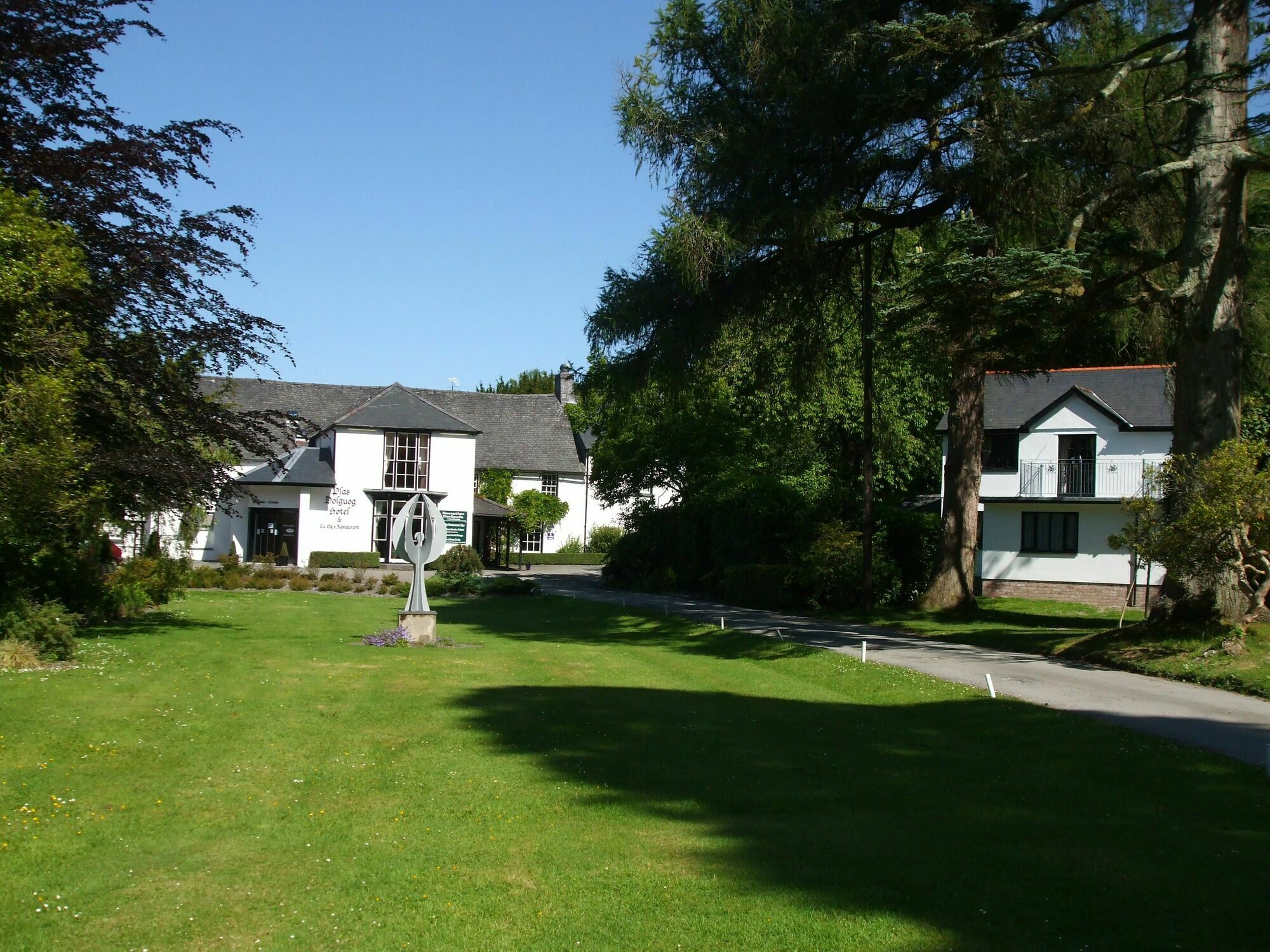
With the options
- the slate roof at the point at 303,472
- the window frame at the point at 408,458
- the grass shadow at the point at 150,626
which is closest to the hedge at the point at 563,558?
the window frame at the point at 408,458

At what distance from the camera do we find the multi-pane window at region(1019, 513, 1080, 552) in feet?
124

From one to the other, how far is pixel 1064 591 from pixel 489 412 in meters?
36.5

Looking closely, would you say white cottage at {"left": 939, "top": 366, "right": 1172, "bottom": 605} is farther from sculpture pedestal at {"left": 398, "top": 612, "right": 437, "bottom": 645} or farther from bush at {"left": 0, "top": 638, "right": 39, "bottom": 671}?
bush at {"left": 0, "top": 638, "right": 39, "bottom": 671}

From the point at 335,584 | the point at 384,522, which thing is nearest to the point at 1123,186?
the point at 335,584

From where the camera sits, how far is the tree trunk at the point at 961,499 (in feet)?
81.9

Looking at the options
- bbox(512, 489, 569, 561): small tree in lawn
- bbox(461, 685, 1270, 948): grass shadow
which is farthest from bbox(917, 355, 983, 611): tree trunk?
bbox(512, 489, 569, 561): small tree in lawn

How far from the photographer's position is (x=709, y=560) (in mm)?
38000

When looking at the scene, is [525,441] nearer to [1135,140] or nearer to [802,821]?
[1135,140]

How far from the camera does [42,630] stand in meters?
15.2

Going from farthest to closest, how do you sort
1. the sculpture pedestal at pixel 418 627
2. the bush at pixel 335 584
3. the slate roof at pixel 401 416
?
1. the slate roof at pixel 401 416
2. the bush at pixel 335 584
3. the sculpture pedestal at pixel 418 627

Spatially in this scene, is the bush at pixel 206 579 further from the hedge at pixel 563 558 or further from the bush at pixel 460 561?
the hedge at pixel 563 558

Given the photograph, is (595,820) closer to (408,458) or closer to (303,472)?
(303,472)

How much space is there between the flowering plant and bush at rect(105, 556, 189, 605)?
6.07 m

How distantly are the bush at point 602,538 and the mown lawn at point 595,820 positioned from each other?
151 feet
